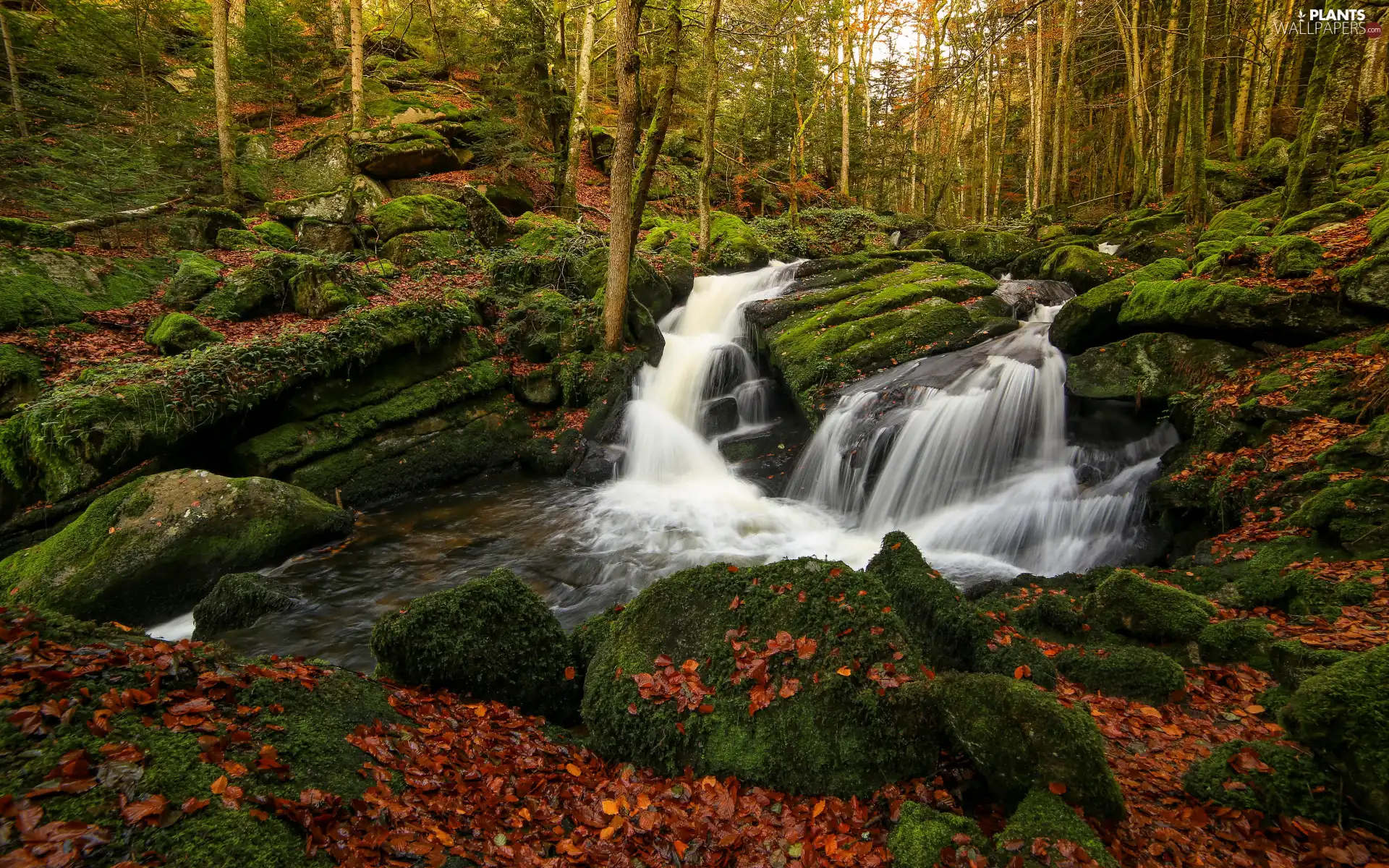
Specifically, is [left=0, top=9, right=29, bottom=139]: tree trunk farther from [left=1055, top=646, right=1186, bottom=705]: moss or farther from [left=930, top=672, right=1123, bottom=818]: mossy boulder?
[left=1055, top=646, right=1186, bottom=705]: moss

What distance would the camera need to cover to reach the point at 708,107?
596 inches

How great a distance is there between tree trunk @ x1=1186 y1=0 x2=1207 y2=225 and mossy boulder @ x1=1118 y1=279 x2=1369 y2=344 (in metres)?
6.06

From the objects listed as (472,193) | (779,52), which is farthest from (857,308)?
(779,52)

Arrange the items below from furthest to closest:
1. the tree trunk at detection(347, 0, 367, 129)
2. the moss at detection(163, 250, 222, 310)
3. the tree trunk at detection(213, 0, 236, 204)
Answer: the tree trunk at detection(347, 0, 367, 129), the tree trunk at detection(213, 0, 236, 204), the moss at detection(163, 250, 222, 310)

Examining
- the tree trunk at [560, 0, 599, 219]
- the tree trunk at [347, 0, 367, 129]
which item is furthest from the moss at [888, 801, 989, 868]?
the tree trunk at [347, 0, 367, 129]


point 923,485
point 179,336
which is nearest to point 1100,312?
point 923,485

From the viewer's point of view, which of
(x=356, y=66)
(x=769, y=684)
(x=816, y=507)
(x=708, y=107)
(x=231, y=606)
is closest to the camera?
(x=769, y=684)

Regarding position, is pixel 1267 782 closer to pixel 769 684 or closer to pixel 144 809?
pixel 769 684

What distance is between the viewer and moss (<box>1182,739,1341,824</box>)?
2.53 meters

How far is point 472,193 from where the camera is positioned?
51.2 feet

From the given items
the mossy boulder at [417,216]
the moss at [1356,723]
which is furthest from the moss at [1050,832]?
the mossy boulder at [417,216]

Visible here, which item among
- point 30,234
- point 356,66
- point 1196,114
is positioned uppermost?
point 356,66

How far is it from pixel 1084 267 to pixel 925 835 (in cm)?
1469

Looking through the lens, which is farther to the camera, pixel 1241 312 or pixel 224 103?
pixel 224 103
